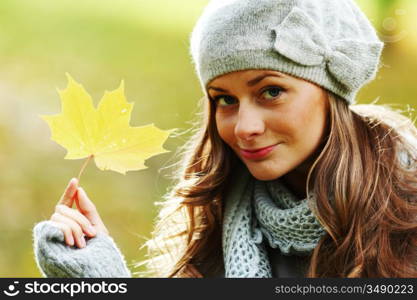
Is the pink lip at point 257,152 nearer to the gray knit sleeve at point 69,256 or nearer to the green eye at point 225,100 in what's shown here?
the green eye at point 225,100

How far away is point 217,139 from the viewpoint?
203 centimetres

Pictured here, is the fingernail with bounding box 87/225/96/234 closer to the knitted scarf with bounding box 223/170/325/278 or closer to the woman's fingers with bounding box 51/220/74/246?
the woman's fingers with bounding box 51/220/74/246

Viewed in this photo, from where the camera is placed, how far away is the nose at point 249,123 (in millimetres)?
1770

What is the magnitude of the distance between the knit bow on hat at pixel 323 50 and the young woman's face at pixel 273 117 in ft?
0.21

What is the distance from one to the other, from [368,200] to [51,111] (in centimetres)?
332

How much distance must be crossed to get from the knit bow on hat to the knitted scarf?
36 centimetres

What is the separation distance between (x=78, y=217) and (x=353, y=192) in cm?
70

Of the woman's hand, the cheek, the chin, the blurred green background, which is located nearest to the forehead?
the cheek

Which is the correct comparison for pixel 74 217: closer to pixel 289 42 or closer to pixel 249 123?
pixel 249 123

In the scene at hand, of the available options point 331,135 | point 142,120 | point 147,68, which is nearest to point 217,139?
point 331,135

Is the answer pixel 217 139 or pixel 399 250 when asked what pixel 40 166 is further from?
pixel 399 250

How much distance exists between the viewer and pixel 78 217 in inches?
68.4

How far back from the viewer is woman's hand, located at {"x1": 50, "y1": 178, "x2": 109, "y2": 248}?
5.64 feet

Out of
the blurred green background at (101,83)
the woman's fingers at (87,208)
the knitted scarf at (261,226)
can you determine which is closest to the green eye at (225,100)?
the knitted scarf at (261,226)
